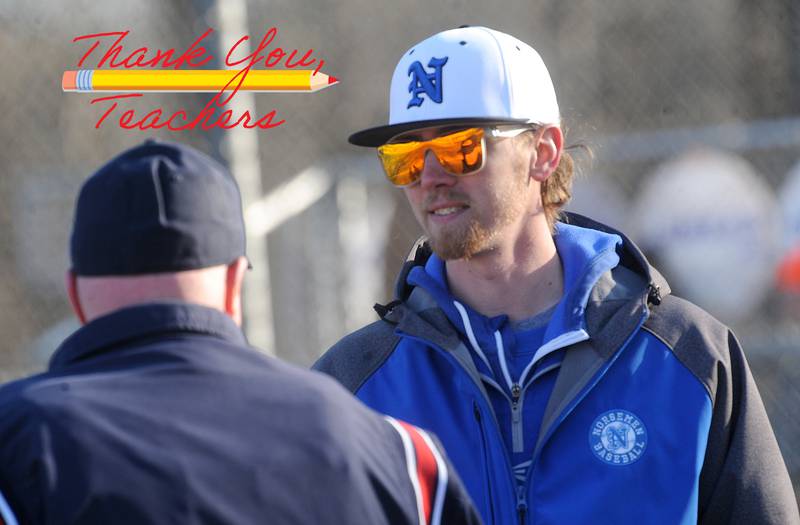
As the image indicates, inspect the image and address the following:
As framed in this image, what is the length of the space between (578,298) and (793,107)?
432 centimetres

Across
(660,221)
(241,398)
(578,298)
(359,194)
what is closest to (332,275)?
(359,194)

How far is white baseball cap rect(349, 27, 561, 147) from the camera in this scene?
113 inches

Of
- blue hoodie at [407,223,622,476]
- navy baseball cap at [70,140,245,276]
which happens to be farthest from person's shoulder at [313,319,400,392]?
navy baseball cap at [70,140,245,276]

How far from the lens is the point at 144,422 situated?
161 cm

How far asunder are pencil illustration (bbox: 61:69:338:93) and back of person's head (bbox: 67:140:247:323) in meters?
1.13

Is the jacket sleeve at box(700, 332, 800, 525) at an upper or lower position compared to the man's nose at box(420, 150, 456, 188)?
lower

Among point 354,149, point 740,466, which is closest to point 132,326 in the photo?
point 740,466

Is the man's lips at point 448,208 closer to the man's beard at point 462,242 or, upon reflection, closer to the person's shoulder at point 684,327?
the man's beard at point 462,242

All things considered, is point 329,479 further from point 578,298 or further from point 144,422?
point 578,298

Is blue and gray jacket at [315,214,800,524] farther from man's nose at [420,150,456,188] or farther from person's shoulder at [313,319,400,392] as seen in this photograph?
man's nose at [420,150,456,188]

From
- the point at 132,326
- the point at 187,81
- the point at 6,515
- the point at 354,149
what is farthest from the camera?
the point at 354,149

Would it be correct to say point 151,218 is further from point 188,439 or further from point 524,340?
point 524,340

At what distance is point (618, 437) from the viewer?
2613 millimetres

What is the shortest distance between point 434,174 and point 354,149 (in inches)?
228
